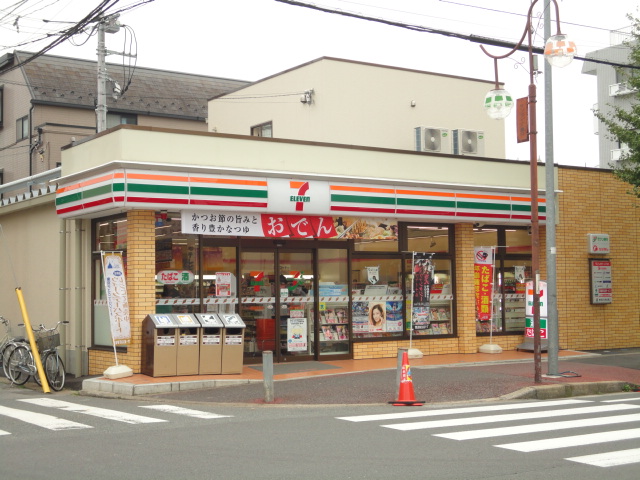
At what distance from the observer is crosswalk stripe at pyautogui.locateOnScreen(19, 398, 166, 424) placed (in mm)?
11305

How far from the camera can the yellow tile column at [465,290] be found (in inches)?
773

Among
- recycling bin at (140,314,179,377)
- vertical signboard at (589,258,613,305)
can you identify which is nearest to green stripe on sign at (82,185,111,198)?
recycling bin at (140,314,179,377)

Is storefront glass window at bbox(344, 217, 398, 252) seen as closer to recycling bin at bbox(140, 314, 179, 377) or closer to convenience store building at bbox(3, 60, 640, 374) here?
convenience store building at bbox(3, 60, 640, 374)

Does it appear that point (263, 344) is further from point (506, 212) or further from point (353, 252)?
point (506, 212)

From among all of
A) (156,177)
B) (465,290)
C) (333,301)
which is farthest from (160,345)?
(465,290)

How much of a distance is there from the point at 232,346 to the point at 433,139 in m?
9.51

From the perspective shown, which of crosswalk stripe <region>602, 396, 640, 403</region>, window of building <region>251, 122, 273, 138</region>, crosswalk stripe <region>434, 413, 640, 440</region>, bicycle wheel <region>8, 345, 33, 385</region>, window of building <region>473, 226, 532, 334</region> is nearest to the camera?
crosswalk stripe <region>434, 413, 640, 440</region>

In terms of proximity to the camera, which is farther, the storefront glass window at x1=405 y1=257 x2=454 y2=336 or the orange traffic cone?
the storefront glass window at x1=405 y1=257 x2=454 y2=336

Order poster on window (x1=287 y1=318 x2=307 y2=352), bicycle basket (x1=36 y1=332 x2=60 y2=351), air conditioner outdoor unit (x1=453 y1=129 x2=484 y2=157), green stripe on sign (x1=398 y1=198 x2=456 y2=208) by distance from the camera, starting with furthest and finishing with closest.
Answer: air conditioner outdoor unit (x1=453 y1=129 x2=484 y2=157)
green stripe on sign (x1=398 y1=198 x2=456 y2=208)
poster on window (x1=287 y1=318 x2=307 y2=352)
bicycle basket (x1=36 y1=332 x2=60 y2=351)

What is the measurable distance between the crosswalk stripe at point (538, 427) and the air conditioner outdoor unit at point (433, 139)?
11738 mm

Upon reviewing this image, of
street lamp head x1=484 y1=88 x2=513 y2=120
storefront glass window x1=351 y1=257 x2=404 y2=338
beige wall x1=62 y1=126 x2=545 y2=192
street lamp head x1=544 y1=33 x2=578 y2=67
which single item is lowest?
storefront glass window x1=351 y1=257 x2=404 y2=338

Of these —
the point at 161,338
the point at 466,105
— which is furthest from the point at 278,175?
the point at 466,105

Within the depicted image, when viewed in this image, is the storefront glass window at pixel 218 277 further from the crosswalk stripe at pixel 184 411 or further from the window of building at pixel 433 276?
the window of building at pixel 433 276

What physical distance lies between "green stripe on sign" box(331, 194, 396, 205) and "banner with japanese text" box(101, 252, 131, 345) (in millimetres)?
4794
